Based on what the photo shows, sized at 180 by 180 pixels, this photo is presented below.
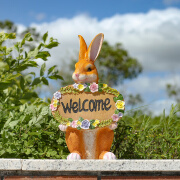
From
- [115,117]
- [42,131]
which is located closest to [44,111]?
[42,131]

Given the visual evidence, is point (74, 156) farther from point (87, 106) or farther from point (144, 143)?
point (144, 143)

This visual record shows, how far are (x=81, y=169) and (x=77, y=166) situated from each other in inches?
1.5

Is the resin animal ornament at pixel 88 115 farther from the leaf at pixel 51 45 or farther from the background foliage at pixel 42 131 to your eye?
the leaf at pixel 51 45

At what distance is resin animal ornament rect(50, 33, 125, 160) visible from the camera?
2762mm

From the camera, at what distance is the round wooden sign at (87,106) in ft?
9.05

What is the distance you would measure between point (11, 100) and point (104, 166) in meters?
2.27

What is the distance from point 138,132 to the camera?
370 cm

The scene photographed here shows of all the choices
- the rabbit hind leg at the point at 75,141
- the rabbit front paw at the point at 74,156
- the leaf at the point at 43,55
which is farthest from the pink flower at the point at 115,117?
the leaf at the point at 43,55

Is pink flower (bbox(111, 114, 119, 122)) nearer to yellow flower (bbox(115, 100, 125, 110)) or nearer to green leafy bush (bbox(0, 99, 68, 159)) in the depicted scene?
yellow flower (bbox(115, 100, 125, 110))

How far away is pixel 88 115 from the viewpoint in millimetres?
2773

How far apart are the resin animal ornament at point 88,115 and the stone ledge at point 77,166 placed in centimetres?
55

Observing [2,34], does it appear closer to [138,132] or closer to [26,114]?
[26,114]

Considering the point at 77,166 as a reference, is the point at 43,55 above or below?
above

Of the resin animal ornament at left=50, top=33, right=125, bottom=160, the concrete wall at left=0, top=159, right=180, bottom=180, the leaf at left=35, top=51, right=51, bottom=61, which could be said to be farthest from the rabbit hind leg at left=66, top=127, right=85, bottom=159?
the leaf at left=35, top=51, right=51, bottom=61
